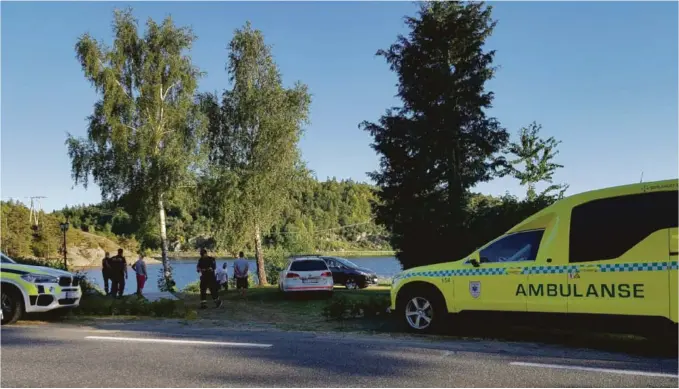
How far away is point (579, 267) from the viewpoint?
8.22 m

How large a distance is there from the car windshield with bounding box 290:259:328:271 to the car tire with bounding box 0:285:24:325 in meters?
8.81

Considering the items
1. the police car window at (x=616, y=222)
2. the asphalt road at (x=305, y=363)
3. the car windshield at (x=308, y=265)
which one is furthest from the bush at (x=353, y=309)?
the car windshield at (x=308, y=265)

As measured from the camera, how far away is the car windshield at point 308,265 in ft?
62.2

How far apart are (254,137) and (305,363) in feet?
80.3

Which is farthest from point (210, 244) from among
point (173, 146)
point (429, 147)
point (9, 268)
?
point (9, 268)

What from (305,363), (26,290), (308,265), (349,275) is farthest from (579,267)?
(349,275)

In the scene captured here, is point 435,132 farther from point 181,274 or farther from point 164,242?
point 181,274

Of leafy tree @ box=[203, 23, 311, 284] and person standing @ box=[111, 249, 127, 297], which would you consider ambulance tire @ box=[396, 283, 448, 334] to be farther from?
leafy tree @ box=[203, 23, 311, 284]

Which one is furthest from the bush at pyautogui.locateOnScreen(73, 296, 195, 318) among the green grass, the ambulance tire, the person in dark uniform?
the ambulance tire

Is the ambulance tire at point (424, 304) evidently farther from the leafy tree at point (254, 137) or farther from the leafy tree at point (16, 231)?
the leafy tree at point (16, 231)

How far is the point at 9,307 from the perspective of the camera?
11664mm

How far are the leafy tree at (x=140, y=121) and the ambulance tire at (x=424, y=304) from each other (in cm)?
2016

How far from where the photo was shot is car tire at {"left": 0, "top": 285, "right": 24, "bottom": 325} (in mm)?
11625

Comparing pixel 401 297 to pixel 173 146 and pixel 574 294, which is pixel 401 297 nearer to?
pixel 574 294
